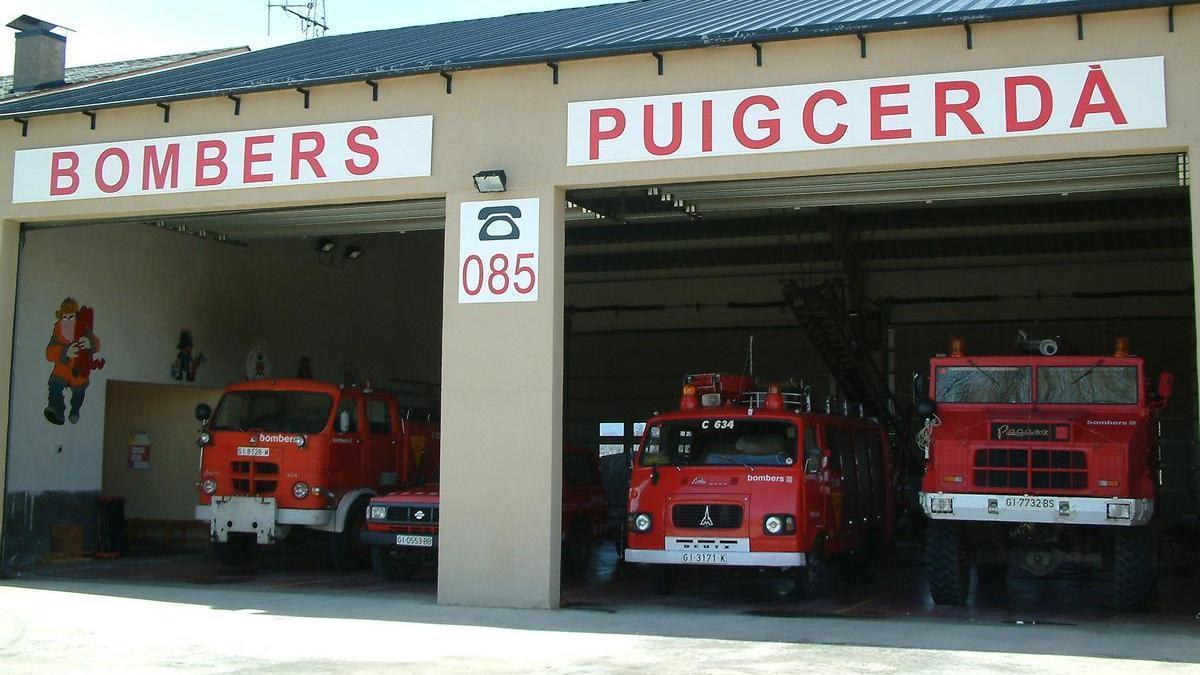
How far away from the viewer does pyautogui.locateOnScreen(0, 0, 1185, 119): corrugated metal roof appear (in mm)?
11172

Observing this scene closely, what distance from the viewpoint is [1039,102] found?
420 inches

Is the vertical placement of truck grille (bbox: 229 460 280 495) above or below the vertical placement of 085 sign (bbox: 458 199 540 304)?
below

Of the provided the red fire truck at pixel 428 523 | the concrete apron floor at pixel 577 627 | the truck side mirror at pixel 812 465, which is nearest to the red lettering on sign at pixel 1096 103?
the truck side mirror at pixel 812 465

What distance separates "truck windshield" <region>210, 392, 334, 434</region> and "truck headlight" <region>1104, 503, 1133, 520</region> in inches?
353

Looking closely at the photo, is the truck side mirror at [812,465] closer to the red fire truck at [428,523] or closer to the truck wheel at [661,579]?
the truck wheel at [661,579]

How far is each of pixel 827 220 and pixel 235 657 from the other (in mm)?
16447

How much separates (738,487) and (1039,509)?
2851 mm

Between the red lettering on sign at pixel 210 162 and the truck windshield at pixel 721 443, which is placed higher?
the red lettering on sign at pixel 210 162

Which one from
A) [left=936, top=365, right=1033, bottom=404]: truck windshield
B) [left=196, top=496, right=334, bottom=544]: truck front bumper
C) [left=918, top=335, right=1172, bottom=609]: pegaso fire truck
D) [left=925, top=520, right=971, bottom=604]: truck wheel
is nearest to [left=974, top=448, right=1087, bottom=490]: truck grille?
[left=918, top=335, right=1172, bottom=609]: pegaso fire truck

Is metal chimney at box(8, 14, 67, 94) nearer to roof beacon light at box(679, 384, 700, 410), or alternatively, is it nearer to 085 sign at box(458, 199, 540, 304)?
085 sign at box(458, 199, 540, 304)

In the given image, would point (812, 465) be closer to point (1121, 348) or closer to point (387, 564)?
point (1121, 348)

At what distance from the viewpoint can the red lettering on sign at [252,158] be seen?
13.2 metres

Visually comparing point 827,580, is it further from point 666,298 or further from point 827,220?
point 666,298

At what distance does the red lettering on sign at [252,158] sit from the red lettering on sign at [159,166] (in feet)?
2.86
